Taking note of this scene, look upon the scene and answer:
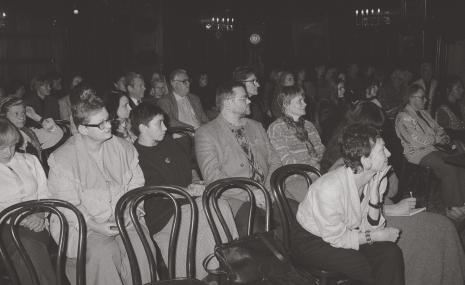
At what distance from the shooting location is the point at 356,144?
259 cm

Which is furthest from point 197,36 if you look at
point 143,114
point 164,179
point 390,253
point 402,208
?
point 390,253

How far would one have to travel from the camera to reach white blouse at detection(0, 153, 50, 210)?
293cm

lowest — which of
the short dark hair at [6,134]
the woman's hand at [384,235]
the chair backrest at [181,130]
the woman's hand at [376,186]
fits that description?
Answer: the woman's hand at [384,235]

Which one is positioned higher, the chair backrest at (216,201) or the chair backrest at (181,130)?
the chair backrest at (181,130)

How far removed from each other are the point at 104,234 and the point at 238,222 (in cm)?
88

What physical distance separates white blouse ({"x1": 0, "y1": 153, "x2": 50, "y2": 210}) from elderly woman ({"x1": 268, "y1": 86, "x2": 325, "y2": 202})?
71.7 inches

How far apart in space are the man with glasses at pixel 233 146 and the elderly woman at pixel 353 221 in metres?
0.90

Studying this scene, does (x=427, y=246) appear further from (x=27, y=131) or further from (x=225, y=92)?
(x=27, y=131)

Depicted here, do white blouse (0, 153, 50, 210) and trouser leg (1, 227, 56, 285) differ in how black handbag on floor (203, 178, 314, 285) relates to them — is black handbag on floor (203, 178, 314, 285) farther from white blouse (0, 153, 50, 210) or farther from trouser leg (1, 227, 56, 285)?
white blouse (0, 153, 50, 210)

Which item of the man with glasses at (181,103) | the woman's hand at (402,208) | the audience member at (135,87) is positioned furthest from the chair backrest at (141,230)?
the audience member at (135,87)

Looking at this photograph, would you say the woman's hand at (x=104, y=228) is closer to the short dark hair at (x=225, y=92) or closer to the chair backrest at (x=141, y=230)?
the chair backrest at (x=141, y=230)

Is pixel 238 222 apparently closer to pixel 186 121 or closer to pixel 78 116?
pixel 78 116

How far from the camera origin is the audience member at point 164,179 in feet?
9.80

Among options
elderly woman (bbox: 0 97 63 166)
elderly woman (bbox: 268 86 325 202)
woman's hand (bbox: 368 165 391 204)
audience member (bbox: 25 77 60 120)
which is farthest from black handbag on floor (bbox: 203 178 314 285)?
audience member (bbox: 25 77 60 120)
